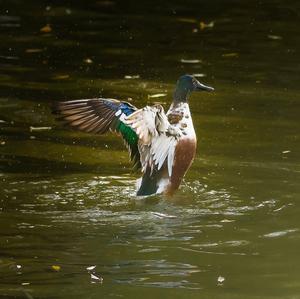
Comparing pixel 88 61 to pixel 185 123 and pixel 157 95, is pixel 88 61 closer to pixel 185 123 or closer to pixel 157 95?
pixel 157 95

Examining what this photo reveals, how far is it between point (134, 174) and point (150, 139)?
90 centimetres

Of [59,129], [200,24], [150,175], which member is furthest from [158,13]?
[150,175]

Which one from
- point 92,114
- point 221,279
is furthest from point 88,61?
point 221,279

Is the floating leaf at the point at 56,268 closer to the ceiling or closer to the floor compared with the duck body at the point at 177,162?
closer to the floor

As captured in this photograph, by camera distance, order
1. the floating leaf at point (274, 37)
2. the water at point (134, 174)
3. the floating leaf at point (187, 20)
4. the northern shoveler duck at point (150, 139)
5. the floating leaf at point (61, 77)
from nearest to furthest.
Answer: the water at point (134, 174), the northern shoveler duck at point (150, 139), the floating leaf at point (61, 77), the floating leaf at point (274, 37), the floating leaf at point (187, 20)

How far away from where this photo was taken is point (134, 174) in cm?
946

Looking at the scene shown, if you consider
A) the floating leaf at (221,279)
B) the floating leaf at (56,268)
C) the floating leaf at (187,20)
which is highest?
the floating leaf at (187,20)

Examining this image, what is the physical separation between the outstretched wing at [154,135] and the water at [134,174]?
0.29 m

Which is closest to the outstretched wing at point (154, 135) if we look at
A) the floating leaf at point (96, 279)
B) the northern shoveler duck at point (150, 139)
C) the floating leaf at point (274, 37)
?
the northern shoveler duck at point (150, 139)

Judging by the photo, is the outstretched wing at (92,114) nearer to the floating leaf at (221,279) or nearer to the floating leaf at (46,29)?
the floating leaf at (221,279)

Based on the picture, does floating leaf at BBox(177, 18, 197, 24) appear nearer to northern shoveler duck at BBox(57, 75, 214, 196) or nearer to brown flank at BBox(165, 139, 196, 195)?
northern shoveler duck at BBox(57, 75, 214, 196)

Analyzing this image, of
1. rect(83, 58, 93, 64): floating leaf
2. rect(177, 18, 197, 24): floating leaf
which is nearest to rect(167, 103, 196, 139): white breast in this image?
rect(83, 58, 93, 64): floating leaf

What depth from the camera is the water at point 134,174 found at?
696 cm

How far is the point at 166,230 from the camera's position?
7.89 m
